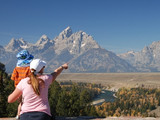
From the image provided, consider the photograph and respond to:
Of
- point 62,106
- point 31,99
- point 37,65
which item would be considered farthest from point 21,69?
point 62,106

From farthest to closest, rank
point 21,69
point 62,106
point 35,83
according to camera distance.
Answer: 1. point 62,106
2. point 21,69
3. point 35,83

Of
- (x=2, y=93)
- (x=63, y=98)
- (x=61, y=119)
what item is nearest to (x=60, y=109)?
(x=63, y=98)

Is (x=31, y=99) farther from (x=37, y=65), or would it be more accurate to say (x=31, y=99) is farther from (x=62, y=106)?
(x=62, y=106)

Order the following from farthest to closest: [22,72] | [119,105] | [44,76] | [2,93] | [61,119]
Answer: [119,105] < [2,93] < [61,119] < [22,72] < [44,76]

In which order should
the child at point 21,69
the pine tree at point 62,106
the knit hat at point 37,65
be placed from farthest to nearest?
the pine tree at point 62,106, the child at point 21,69, the knit hat at point 37,65

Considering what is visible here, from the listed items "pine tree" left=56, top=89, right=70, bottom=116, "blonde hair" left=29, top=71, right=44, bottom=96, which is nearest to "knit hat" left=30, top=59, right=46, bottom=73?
"blonde hair" left=29, top=71, right=44, bottom=96

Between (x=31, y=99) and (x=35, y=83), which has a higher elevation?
(x=35, y=83)

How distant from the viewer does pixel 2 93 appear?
54031 mm

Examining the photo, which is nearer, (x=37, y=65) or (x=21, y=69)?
(x=37, y=65)

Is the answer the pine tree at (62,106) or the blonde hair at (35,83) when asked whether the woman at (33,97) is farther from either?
the pine tree at (62,106)

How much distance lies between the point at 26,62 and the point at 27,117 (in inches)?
184

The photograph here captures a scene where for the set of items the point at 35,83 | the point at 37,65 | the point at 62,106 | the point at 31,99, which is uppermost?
the point at 37,65

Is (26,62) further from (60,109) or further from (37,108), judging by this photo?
(60,109)

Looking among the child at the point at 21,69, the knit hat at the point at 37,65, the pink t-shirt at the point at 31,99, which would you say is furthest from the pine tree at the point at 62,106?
the pink t-shirt at the point at 31,99
